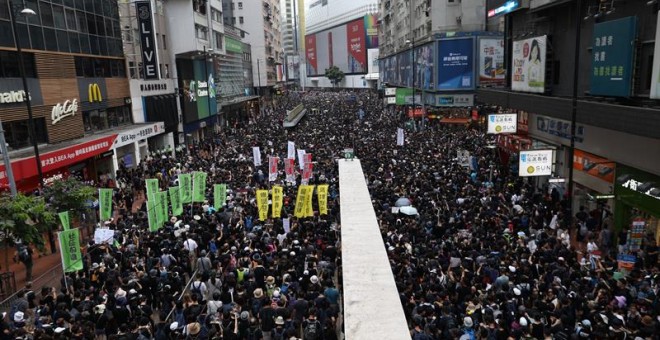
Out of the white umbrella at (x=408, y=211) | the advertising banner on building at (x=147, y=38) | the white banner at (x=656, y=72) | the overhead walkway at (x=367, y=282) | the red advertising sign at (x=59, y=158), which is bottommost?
the overhead walkway at (x=367, y=282)

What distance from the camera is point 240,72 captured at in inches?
2808

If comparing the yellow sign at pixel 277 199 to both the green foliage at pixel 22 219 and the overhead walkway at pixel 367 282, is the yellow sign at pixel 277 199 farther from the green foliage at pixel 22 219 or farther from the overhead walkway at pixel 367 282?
the green foliage at pixel 22 219

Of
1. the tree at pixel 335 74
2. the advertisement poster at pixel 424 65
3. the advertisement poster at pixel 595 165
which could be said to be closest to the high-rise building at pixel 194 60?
the advertisement poster at pixel 424 65

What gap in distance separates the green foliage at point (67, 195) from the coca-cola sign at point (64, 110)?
8.20 m

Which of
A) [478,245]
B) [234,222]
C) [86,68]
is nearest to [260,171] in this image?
[234,222]

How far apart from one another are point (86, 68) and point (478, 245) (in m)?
24.0

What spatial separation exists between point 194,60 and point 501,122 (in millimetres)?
30442

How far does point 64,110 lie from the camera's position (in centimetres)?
2519

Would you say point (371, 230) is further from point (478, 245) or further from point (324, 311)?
point (324, 311)

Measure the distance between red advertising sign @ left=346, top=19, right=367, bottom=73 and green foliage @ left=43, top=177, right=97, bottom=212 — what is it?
410 feet

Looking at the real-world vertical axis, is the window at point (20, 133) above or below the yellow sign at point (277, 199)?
above

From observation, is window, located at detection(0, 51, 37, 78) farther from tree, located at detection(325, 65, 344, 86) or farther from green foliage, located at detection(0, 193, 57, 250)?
tree, located at detection(325, 65, 344, 86)

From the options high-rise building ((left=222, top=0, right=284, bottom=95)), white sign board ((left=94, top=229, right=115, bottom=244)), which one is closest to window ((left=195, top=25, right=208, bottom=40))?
white sign board ((left=94, top=229, right=115, bottom=244))

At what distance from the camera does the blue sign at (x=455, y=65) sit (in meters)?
42.7
